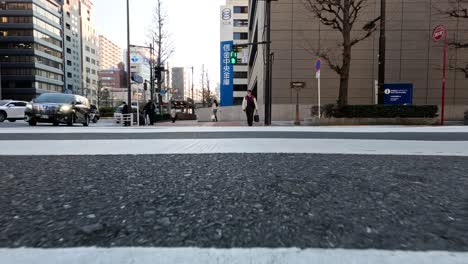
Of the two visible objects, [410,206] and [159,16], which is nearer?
[410,206]

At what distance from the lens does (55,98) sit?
11.6 metres

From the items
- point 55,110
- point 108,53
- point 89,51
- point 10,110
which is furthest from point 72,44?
point 55,110

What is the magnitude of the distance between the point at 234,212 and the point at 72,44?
10795 centimetres

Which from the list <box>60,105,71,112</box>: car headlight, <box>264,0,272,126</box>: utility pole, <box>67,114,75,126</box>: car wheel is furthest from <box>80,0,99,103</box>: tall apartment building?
<box>264,0,272,126</box>: utility pole

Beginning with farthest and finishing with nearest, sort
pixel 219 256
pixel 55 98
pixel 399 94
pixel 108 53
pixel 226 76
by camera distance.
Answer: pixel 108 53 → pixel 226 76 → pixel 399 94 → pixel 55 98 → pixel 219 256

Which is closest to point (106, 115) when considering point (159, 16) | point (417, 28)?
point (159, 16)

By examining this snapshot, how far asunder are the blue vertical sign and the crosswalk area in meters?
40.3

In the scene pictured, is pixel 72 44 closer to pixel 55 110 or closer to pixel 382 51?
pixel 55 110

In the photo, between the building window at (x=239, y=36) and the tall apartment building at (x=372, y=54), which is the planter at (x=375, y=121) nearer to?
the tall apartment building at (x=372, y=54)

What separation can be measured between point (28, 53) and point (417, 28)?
75.8 metres

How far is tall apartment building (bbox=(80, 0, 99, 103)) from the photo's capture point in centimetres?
9612

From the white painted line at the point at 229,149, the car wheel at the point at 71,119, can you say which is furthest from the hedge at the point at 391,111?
the car wheel at the point at 71,119

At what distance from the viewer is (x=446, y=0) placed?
18172 mm

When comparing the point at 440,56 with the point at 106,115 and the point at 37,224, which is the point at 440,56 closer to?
the point at 37,224
